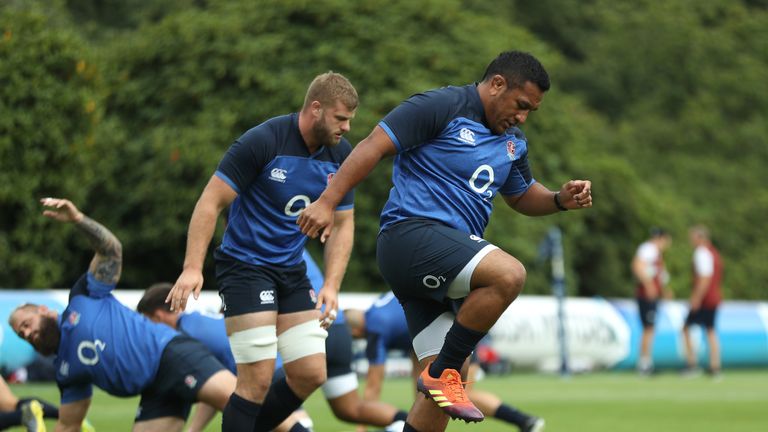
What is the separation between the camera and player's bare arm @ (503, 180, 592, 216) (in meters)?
7.23

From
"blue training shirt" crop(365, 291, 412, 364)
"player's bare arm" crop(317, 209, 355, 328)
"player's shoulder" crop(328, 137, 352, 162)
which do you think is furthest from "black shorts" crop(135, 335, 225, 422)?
"blue training shirt" crop(365, 291, 412, 364)

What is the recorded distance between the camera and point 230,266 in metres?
7.83

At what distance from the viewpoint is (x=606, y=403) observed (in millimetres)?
14945

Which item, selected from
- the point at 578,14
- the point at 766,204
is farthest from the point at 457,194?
the point at 578,14

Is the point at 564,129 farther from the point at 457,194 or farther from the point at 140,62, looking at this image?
the point at 457,194

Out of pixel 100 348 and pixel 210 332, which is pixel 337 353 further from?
pixel 100 348

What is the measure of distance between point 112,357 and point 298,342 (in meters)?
1.39

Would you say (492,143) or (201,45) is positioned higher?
(492,143)

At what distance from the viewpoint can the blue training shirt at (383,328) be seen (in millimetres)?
11617

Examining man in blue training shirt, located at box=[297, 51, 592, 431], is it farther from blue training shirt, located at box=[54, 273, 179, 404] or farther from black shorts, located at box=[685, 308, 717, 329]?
black shorts, located at box=[685, 308, 717, 329]

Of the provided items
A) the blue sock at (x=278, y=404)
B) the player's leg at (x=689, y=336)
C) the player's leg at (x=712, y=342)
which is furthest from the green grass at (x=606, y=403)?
the blue sock at (x=278, y=404)

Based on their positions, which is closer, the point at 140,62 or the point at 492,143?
the point at 492,143

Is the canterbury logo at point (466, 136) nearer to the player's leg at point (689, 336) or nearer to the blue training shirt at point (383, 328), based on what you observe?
the blue training shirt at point (383, 328)

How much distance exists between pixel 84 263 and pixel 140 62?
12.6ft
